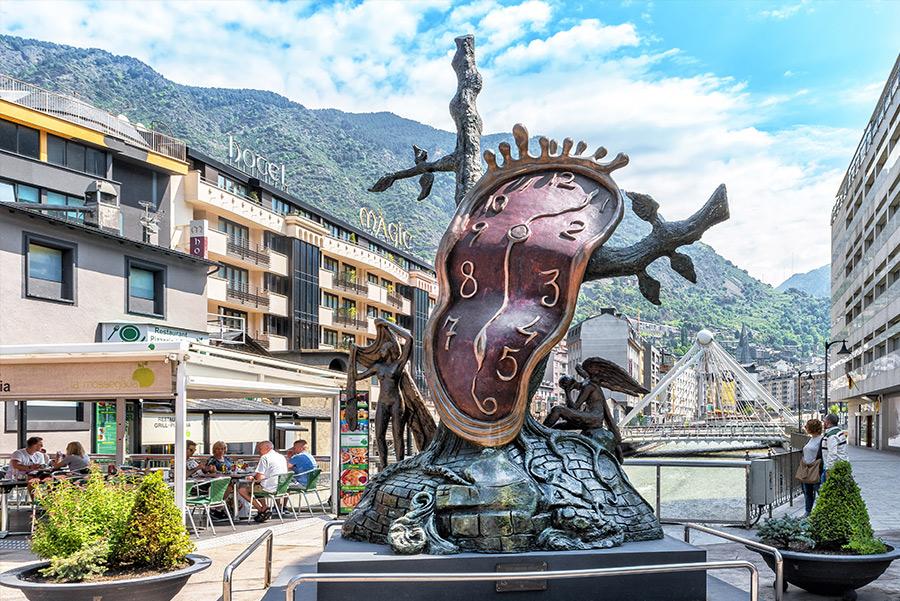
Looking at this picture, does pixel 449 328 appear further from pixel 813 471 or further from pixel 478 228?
pixel 813 471

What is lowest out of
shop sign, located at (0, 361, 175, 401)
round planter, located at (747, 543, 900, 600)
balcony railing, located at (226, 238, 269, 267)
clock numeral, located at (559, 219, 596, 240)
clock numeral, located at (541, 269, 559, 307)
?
round planter, located at (747, 543, 900, 600)

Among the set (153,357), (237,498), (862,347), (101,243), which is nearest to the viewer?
(153,357)

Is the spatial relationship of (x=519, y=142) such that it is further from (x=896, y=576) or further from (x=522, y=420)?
(x=896, y=576)

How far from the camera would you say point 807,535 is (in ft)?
31.8

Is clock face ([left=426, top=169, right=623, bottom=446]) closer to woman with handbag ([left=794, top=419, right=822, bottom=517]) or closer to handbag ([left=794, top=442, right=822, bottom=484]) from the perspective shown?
woman with handbag ([left=794, top=419, right=822, bottom=517])

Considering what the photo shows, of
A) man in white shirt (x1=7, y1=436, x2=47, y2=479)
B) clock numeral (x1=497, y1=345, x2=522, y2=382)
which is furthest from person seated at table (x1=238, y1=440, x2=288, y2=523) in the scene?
clock numeral (x1=497, y1=345, x2=522, y2=382)

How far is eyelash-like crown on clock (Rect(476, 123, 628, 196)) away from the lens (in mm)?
9031

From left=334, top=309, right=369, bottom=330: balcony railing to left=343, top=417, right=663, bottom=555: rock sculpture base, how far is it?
4491 centimetres

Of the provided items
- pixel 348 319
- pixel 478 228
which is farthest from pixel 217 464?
pixel 348 319

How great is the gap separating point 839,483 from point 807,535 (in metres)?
0.65

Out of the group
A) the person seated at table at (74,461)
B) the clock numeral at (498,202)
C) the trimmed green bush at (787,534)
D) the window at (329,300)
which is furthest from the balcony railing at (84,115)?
the trimmed green bush at (787,534)

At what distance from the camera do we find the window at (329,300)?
52.7 m

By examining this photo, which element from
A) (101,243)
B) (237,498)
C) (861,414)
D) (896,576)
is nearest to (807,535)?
(896,576)

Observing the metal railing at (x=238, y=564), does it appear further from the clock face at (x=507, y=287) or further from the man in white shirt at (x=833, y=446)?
the man in white shirt at (x=833, y=446)
